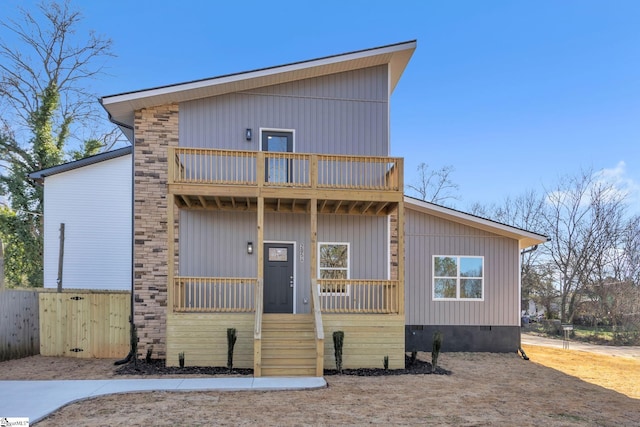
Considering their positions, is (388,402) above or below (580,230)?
below

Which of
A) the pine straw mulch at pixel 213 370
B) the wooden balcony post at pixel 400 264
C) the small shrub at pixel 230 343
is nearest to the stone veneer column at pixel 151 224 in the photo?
the pine straw mulch at pixel 213 370

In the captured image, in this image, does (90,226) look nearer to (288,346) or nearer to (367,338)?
(288,346)

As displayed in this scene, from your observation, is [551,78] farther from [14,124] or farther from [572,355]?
[14,124]

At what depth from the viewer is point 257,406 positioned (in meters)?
6.22

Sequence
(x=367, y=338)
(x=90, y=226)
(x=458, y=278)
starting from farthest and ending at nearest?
(x=90, y=226), (x=458, y=278), (x=367, y=338)

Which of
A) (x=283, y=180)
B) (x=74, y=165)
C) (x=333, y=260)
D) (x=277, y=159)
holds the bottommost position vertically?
(x=333, y=260)

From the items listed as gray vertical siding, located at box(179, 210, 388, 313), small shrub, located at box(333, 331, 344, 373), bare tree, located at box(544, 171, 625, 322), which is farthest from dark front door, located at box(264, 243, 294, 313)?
bare tree, located at box(544, 171, 625, 322)

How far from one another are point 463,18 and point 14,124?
2168 cm

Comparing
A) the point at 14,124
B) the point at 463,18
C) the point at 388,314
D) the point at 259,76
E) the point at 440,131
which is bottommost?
the point at 388,314

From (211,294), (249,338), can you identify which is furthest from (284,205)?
(249,338)

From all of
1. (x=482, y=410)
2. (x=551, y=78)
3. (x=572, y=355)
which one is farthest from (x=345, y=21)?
(x=482, y=410)

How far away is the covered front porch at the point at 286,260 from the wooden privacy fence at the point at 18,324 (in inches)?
140

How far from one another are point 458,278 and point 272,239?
216 inches

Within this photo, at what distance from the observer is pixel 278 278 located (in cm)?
1073
